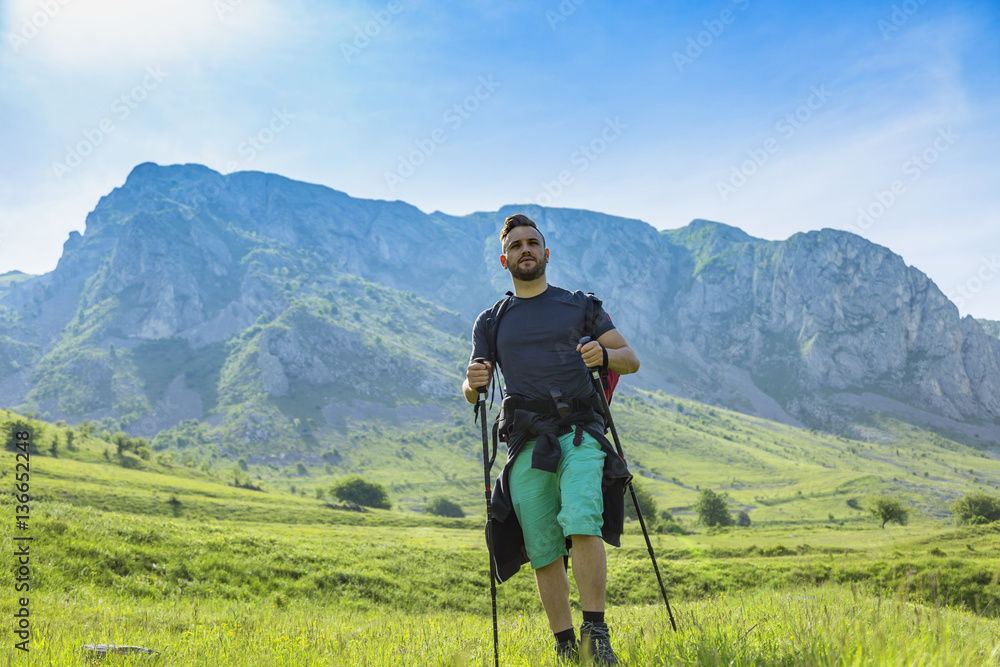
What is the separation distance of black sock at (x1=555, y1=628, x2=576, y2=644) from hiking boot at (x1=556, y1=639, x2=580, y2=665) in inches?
1.1

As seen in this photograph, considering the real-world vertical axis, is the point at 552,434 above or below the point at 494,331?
below

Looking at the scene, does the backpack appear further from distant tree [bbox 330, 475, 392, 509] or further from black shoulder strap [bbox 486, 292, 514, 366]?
distant tree [bbox 330, 475, 392, 509]

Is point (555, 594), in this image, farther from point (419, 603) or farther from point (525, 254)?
point (419, 603)

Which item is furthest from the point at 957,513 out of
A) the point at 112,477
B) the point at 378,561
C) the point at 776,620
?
the point at 112,477

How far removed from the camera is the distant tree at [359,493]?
132 metres

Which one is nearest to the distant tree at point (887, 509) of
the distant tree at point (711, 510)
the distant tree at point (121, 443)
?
the distant tree at point (711, 510)

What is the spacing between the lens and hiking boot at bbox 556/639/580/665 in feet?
14.7

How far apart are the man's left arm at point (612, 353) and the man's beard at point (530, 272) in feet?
3.15

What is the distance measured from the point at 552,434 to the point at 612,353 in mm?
1043

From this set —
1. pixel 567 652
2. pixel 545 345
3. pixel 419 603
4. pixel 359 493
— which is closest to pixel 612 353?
pixel 545 345

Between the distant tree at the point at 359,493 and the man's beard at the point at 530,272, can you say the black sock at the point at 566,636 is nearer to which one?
the man's beard at the point at 530,272

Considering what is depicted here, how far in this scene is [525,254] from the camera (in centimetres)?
598

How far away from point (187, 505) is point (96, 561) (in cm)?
7274

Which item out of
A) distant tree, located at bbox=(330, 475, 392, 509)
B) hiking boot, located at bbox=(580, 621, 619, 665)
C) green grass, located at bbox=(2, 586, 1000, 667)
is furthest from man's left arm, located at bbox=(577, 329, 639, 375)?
distant tree, located at bbox=(330, 475, 392, 509)
